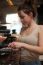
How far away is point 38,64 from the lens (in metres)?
0.97

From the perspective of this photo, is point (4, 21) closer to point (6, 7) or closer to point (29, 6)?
point (6, 7)

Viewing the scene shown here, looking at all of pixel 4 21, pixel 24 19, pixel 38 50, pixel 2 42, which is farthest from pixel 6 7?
pixel 38 50

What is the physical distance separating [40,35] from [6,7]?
0.81 m

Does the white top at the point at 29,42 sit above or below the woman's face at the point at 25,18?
below

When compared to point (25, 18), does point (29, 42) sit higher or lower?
lower

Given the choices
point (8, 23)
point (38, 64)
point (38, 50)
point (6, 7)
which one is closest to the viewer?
point (38, 50)

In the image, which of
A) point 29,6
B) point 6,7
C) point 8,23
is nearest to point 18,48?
point 29,6

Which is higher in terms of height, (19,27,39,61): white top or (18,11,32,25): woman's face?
(18,11,32,25): woman's face

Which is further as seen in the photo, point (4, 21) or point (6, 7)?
point (6, 7)

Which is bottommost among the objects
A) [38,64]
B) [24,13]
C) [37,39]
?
[38,64]

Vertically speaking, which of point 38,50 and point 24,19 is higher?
point 24,19

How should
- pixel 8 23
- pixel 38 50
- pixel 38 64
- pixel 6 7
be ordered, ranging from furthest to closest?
pixel 6 7
pixel 8 23
pixel 38 64
pixel 38 50

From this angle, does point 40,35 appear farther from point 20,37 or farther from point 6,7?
point 6,7

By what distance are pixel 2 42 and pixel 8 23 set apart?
0.50 m
